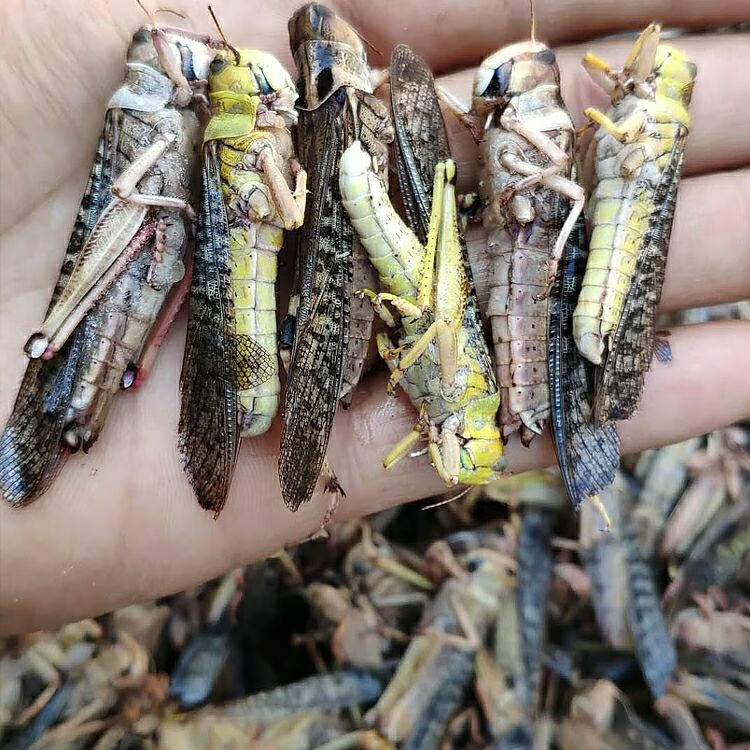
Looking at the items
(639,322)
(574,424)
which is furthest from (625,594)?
(639,322)

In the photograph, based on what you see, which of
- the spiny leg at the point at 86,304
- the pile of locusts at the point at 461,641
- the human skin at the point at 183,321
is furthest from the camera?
the pile of locusts at the point at 461,641

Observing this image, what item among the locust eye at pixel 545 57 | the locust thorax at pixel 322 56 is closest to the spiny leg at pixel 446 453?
the locust thorax at pixel 322 56

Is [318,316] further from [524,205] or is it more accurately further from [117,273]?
[524,205]

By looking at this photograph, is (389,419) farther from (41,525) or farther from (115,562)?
(41,525)

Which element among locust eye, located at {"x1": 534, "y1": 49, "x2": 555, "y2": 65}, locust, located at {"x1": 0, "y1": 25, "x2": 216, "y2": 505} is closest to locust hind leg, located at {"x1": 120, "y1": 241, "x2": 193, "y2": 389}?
locust, located at {"x1": 0, "y1": 25, "x2": 216, "y2": 505}

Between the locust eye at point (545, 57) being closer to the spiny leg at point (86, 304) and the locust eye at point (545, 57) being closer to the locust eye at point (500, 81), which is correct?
the locust eye at point (500, 81)

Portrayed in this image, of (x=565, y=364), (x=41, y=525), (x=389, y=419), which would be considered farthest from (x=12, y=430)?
(x=565, y=364)
